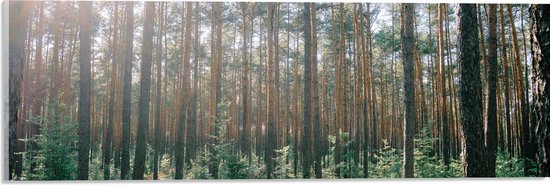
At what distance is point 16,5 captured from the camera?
5.39 meters

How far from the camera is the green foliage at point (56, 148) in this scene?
557 centimetres

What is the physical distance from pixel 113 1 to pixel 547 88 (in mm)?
4864

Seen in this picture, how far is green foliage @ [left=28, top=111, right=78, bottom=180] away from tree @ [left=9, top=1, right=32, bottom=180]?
392 millimetres

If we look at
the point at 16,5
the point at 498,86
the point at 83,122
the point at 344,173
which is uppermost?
the point at 16,5

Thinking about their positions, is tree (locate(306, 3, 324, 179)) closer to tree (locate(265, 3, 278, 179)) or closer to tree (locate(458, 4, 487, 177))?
tree (locate(265, 3, 278, 179))

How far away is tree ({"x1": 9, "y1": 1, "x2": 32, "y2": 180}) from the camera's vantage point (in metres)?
4.96

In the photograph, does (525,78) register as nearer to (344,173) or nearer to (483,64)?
(483,64)

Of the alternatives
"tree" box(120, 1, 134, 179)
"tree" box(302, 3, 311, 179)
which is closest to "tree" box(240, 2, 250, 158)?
"tree" box(302, 3, 311, 179)

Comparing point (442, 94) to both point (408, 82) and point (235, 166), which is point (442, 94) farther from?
point (235, 166)

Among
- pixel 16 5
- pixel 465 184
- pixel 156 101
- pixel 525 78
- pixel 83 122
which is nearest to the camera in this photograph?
pixel 465 184

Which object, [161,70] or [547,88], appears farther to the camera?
[161,70]

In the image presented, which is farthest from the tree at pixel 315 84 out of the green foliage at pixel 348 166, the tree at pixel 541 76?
the tree at pixel 541 76

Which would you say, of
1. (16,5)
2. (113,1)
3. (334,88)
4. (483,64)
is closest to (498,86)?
(483,64)

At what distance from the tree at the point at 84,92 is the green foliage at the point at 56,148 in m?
0.07
